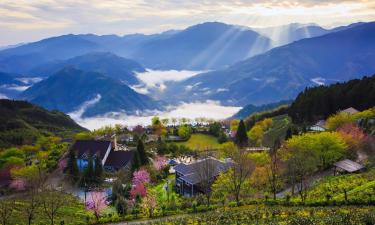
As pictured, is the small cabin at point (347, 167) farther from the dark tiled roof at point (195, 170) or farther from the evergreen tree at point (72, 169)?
the evergreen tree at point (72, 169)

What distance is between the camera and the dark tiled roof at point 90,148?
89.7 meters

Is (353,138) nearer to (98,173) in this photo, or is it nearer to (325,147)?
(325,147)

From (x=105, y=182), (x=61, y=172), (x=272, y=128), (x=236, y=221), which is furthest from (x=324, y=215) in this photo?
(x=272, y=128)

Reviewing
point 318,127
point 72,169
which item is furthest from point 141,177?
point 318,127

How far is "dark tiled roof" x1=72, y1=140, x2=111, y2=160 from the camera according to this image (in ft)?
294

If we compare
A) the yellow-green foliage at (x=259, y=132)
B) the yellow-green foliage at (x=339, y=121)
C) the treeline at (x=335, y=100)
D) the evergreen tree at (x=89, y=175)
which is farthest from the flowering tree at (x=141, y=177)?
the treeline at (x=335, y=100)

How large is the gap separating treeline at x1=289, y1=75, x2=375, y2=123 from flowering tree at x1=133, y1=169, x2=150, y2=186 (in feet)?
200

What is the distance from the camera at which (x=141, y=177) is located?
65.4m

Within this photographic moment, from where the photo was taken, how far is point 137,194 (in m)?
54.6

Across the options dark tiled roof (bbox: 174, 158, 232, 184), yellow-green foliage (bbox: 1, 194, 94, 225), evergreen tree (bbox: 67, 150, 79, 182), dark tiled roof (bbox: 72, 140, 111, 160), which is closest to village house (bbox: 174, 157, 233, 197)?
dark tiled roof (bbox: 174, 158, 232, 184)

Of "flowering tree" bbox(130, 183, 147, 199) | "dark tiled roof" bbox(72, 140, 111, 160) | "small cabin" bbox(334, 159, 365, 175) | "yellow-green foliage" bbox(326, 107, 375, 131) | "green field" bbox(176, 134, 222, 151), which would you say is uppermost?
"yellow-green foliage" bbox(326, 107, 375, 131)

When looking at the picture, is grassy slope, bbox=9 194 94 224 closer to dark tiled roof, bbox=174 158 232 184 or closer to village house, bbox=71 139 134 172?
dark tiled roof, bbox=174 158 232 184

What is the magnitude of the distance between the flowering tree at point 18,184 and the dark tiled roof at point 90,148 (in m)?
16.0

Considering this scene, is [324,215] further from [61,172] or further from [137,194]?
[61,172]
